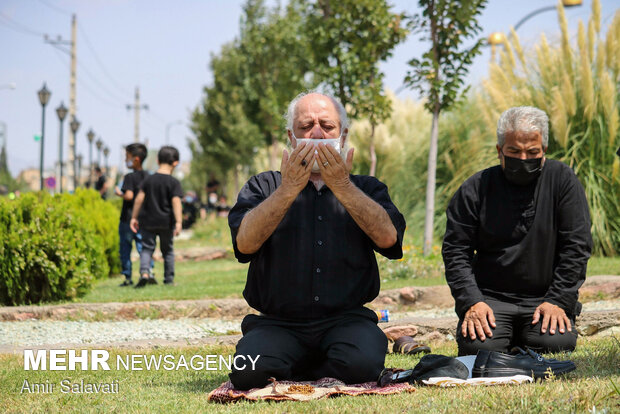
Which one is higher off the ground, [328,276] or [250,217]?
[250,217]

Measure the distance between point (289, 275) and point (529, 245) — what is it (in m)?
1.53

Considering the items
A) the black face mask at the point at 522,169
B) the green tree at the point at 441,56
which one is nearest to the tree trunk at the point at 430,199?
the green tree at the point at 441,56

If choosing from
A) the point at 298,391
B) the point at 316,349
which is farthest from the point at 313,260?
Result: the point at 298,391

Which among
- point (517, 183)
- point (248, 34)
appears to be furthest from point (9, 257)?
point (248, 34)

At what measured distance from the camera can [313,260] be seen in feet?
11.8

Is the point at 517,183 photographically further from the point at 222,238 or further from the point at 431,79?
the point at 222,238

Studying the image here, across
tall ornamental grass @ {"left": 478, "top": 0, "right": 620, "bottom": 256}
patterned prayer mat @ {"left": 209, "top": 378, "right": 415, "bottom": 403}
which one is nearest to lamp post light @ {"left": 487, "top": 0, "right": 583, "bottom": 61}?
tall ornamental grass @ {"left": 478, "top": 0, "right": 620, "bottom": 256}

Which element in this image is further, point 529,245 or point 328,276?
point 529,245

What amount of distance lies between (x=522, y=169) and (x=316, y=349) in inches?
61.6

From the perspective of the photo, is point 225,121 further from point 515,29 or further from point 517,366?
point 517,366

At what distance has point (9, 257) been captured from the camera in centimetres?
760

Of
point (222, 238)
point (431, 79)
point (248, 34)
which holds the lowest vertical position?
point (222, 238)

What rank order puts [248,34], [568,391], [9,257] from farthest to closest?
[248,34], [9,257], [568,391]

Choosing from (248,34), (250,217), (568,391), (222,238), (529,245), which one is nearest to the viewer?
(568,391)
